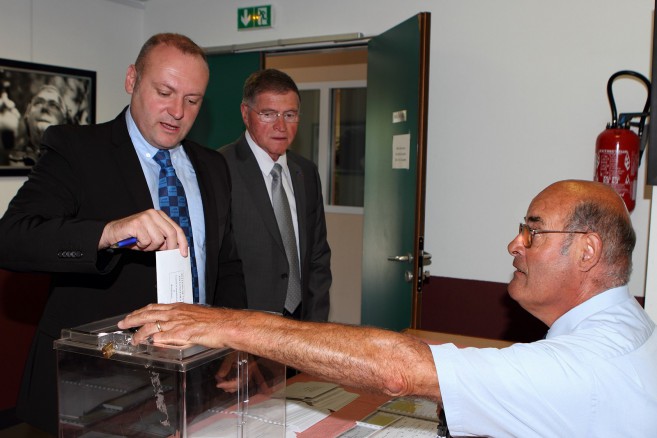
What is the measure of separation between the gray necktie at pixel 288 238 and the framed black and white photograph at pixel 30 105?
2236 millimetres

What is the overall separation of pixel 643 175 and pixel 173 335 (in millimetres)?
2863

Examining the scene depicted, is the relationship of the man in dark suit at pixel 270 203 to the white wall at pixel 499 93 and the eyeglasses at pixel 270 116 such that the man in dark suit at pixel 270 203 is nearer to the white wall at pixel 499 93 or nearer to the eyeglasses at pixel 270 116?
the eyeglasses at pixel 270 116

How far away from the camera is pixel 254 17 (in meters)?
4.69

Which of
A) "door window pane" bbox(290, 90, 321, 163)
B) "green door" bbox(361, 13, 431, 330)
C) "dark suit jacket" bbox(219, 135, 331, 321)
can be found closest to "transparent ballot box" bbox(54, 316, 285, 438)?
"dark suit jacket" bbox(219, 135, 331, 321)

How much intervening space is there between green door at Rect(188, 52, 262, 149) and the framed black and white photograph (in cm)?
94

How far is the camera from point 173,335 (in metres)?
1.33

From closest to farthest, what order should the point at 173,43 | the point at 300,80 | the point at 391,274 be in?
1. the point at 173,43
2. the point at 391,274
3. the point at 300,80

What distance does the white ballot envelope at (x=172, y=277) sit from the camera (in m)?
1.33

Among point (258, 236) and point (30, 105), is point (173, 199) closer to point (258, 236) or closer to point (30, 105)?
point (258, 236)

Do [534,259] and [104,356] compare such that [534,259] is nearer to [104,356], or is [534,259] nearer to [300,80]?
[104,356]

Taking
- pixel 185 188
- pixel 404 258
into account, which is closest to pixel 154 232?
pixel 185 188

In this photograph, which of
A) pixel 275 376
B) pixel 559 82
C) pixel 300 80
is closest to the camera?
pixel 275 376

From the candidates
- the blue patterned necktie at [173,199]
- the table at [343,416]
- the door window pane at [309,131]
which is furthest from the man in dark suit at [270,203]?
the door window pane at [309,131]

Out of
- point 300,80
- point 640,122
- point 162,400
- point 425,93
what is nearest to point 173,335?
point 162,400
